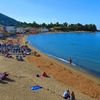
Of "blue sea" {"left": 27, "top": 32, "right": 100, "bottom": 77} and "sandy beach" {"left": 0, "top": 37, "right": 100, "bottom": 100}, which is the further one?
"blue sea" {"left": 27, "top": 32, "right": 100, "bottom": 77}

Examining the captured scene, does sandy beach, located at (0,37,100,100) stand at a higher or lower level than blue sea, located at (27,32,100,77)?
higher

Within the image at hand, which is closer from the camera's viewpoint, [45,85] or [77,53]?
[45,85]

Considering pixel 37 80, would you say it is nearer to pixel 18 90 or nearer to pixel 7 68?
pixel 18 90

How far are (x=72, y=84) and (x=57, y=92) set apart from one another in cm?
522

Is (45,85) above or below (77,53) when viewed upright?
above

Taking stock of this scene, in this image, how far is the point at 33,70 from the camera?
34719 millimetres

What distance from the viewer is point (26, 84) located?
2612 cm

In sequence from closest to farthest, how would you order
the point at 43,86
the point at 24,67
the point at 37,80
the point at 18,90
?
1. the point at 18,90
2. the point at 43,86
3. the point at 37,80
4. the point at 24,67

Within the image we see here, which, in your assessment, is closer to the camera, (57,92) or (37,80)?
(57,92)

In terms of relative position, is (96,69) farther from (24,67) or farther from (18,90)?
(18,90)

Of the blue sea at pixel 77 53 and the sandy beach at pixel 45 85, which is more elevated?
the sandy beach at pixel 45 85

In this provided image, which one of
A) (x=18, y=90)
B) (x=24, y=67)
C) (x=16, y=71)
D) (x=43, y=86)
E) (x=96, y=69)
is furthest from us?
(x=96, y=69)

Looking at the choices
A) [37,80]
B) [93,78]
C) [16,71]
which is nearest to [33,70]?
[16,71]

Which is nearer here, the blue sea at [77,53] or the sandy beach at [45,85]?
the sandy beach at [45,85]
